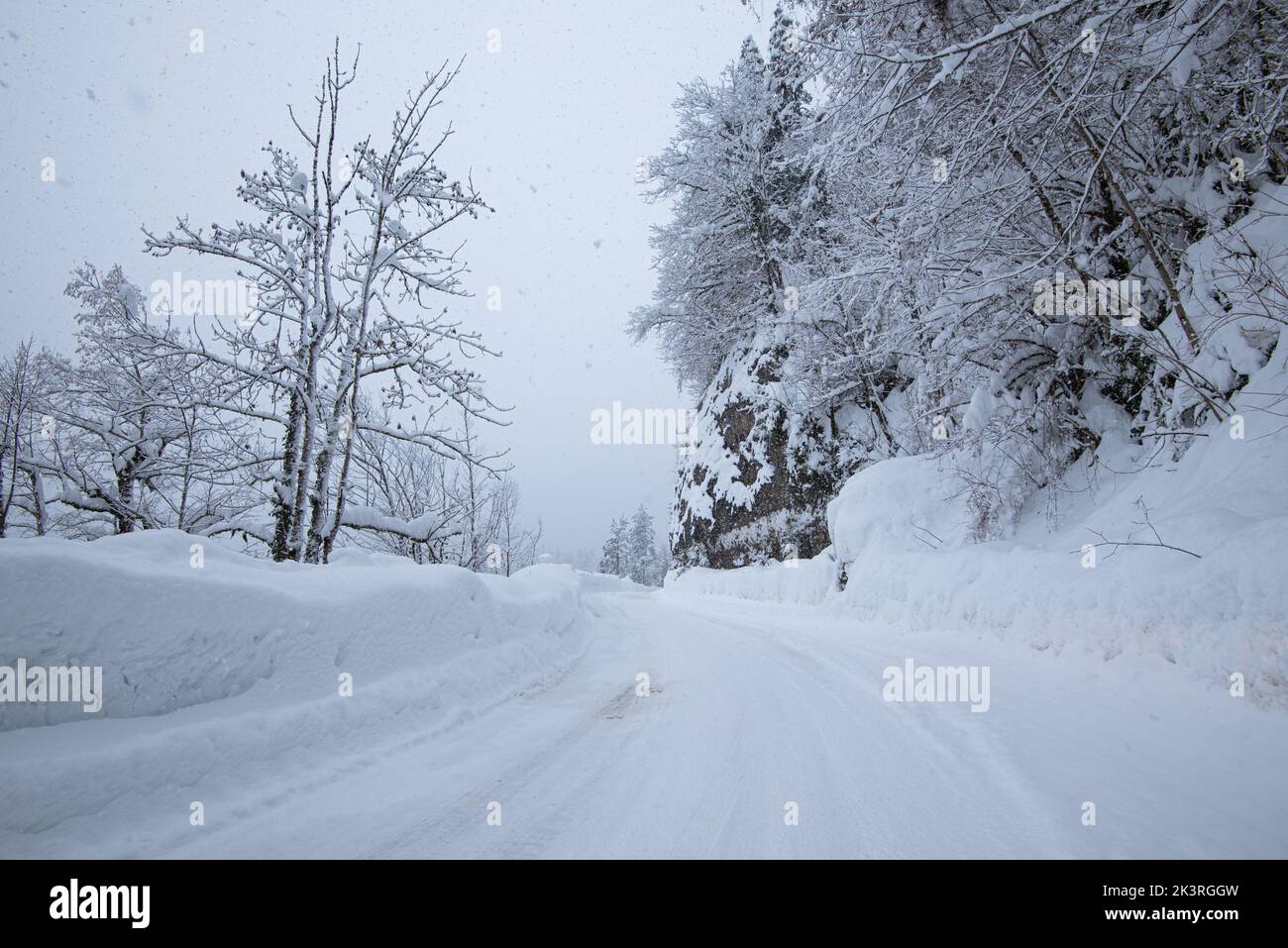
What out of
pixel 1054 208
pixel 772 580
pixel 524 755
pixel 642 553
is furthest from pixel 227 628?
pixel 642 553

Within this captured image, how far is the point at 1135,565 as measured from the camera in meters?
4.55

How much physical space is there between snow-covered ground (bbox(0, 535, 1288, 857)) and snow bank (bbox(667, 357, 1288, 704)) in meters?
0.29

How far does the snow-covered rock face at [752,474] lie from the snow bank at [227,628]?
13.9 meters

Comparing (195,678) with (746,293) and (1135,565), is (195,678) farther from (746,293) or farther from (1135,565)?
(746,293)

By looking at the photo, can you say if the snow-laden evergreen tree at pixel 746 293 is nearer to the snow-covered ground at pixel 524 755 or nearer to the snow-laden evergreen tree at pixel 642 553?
the snow-covered ground at pixel 524 755

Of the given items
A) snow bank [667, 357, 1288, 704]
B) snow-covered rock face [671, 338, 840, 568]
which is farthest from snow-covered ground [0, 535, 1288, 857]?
snow-covered rock face [671, 338, 840, 568]

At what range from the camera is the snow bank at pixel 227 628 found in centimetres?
246

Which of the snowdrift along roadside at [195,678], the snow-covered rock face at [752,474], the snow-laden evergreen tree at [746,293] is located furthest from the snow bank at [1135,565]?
the snow-laden evergreen tree at [746,293]

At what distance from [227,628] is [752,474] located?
18072 millimetres

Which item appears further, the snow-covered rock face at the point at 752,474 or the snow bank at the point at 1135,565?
the snow-covered rock face at the point at 752,474

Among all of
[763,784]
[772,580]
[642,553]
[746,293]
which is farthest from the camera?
[642,553]

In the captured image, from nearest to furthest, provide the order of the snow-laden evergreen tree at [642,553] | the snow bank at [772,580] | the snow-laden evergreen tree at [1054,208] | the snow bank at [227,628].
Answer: the snow bank at [227,628]
the snow-laden evergreen tree at [1054,208]
the snow bank at [772,580]
the snow-laden evergreen tree at [642,553]
